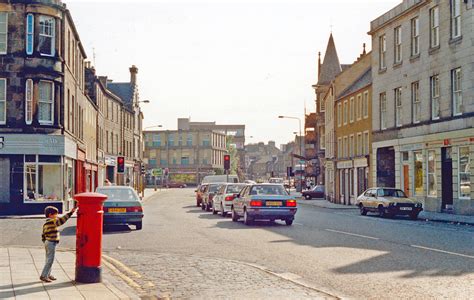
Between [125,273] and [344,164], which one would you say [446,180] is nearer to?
[344,164]

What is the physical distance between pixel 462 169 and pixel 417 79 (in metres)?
6.81

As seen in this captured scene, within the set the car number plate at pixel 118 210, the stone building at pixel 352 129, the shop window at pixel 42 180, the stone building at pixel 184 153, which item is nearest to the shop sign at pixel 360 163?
the stone building at pixel 352 129

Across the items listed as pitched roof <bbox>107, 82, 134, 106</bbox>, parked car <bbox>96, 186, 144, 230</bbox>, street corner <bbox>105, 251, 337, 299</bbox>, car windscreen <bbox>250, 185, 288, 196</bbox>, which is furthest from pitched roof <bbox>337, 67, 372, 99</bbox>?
pitched roof <bbox>107, 82, 134, 106</bbox>

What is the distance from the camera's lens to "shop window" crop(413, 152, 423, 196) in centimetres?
3591

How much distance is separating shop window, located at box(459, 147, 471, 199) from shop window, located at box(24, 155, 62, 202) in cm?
2046

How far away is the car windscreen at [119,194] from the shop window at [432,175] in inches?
695

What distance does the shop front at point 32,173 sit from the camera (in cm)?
3331

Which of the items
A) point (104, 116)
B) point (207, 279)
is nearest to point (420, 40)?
point (207, 279)

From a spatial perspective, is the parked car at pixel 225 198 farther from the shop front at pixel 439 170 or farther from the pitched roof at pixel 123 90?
the pitched roof at pixel 123 90

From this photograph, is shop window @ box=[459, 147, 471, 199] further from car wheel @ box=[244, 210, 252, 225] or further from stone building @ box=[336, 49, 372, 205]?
stone building @ box=[336, 49, 372, 205]

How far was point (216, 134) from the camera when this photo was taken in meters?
135

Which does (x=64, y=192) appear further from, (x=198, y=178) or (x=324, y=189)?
(x=198, y=178)

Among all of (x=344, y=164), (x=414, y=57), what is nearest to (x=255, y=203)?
(x=414, y=57)

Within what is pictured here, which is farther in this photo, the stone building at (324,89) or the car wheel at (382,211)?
the stone building at (324,89)
